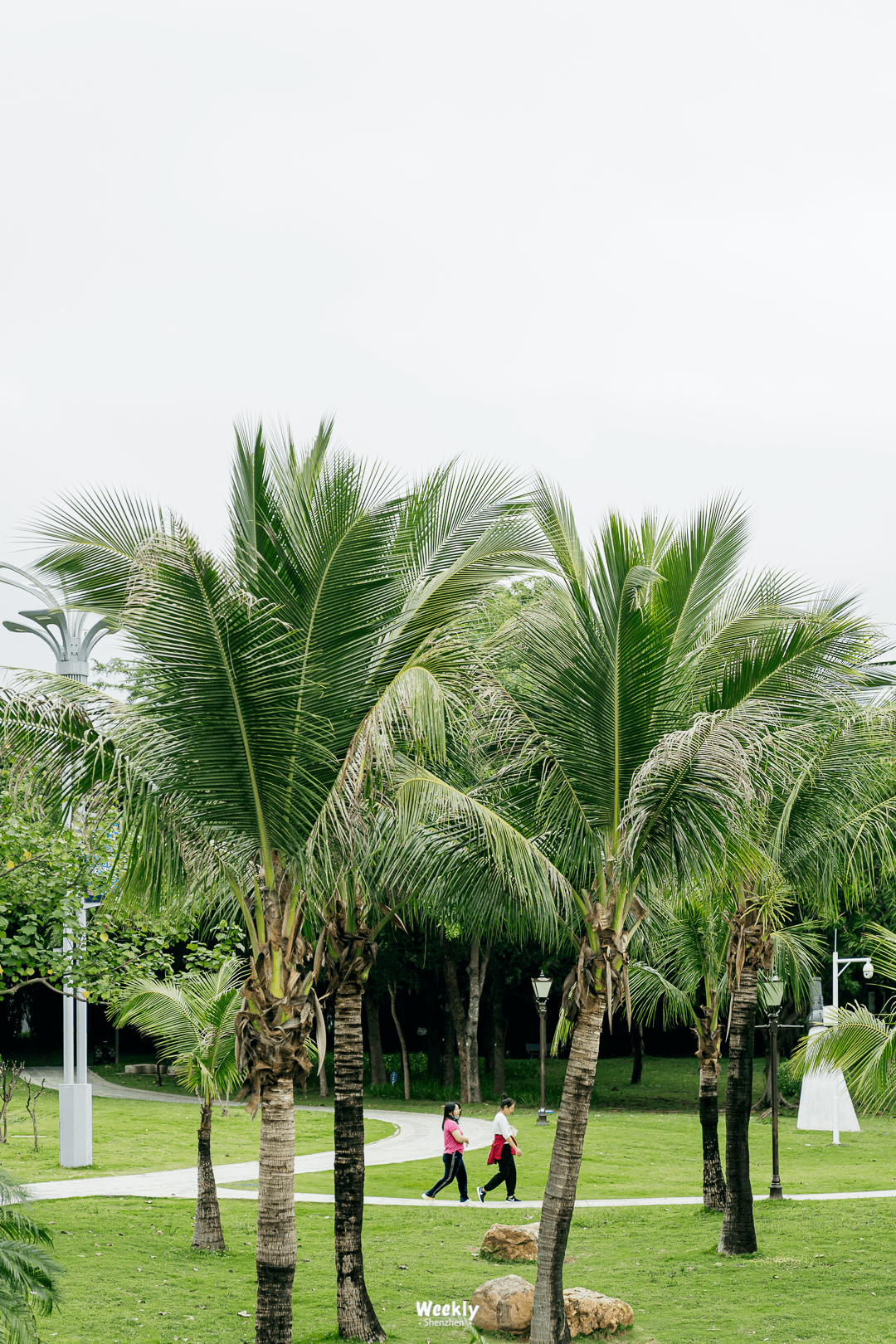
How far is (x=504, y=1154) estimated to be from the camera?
1778 centimetres

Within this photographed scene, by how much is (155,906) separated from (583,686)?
3.77 metres

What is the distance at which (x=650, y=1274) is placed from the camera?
13.5 metres

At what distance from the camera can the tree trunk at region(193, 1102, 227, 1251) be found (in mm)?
13453

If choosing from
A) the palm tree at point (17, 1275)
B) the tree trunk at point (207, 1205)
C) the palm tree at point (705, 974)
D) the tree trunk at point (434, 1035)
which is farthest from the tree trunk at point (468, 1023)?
the palm tree at point (17, 1275)

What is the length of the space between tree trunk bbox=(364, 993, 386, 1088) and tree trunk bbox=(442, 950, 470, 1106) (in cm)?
300

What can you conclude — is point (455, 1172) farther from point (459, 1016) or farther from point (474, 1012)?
point (459, 1016)

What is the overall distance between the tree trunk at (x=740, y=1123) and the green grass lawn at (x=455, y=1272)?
331 millimetres

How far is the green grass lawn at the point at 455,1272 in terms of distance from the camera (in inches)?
434

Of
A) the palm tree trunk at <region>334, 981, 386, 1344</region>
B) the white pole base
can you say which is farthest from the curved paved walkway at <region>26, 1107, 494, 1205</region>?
the palm tree trunk at <region>334, 981, 386, 1344</region>

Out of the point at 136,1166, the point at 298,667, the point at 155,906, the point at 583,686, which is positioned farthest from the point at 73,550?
the point at 136,1166

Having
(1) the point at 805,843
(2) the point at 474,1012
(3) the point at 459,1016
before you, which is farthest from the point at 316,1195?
(3) the point at 459,1016

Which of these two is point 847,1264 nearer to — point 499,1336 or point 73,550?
point 499,1336

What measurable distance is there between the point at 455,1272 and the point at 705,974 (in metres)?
4.90

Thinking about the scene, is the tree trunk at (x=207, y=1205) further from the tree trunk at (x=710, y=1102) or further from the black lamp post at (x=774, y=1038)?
the black lamp post at (x=774, y=1038)
